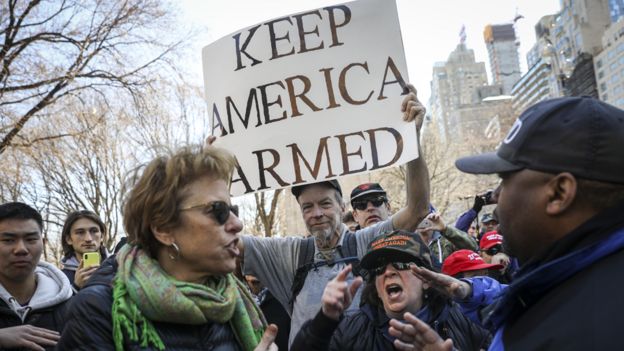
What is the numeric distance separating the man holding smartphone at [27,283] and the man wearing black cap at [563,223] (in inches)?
103

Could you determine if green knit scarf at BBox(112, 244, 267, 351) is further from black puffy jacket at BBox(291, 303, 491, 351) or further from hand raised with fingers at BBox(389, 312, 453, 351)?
black puffy jacket at BBox(291, 303, 491, 351)

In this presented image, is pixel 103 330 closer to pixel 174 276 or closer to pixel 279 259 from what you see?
pixel 174 276

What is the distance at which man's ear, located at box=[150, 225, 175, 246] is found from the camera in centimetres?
240

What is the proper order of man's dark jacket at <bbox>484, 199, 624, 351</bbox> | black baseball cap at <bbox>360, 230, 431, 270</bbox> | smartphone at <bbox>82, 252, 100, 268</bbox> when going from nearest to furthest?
man's dark jacket at <bbox>484, 199, 624, 351</bbox>
black baseball cap at <bbox>360, 230, 431, 270</bbox>
smartphone at <bbox>82, 252, 100, 268</bbox>

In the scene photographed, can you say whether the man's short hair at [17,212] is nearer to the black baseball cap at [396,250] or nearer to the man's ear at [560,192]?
the black baseball cap at [396,250]

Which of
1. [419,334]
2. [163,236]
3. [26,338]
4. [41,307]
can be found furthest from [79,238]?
[419,334]

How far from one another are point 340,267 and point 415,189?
2.19 ft

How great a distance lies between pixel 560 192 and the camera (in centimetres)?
174

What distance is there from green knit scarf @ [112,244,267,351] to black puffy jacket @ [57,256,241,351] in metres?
0.04

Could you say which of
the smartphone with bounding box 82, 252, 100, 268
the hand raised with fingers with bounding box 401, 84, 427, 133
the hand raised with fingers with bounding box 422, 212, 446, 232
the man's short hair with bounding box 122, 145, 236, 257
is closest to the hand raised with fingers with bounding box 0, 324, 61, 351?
the smartphone with bounding box 82, 252, 100, 268

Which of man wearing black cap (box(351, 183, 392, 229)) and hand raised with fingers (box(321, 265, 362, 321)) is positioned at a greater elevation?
man wearing black cap (box(351, 183, 392, 229))

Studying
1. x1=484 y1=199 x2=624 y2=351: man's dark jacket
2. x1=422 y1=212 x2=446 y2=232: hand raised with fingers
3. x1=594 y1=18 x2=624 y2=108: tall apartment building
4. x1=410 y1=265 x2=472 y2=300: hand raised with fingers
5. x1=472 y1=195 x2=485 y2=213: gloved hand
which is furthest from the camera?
x1=594 y1=18 x2=624 y2=108: tall apartment building

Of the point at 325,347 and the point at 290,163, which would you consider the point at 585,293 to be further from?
the point at 290,163

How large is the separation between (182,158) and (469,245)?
13.8 feet
